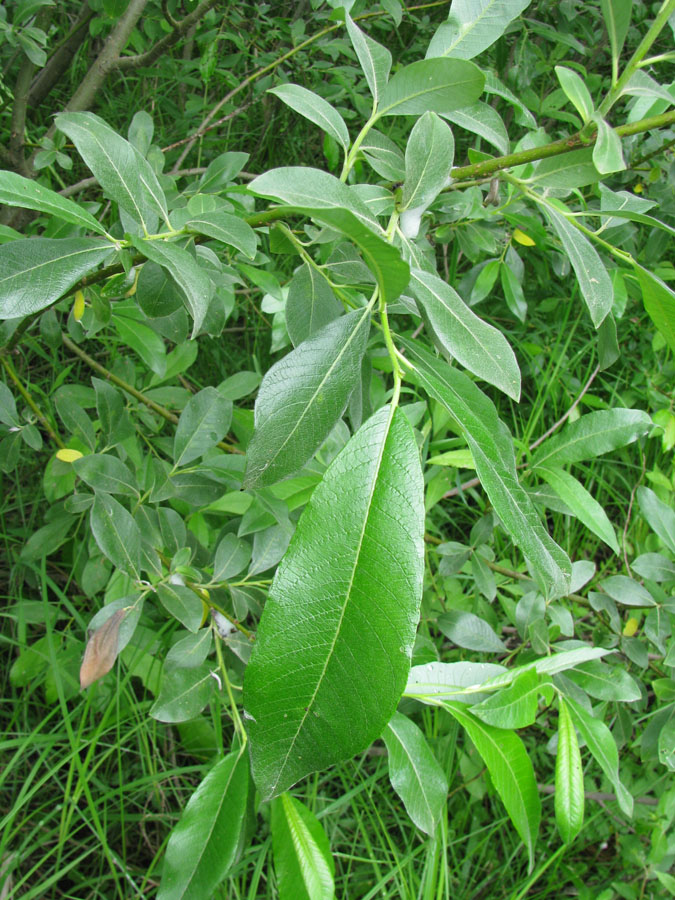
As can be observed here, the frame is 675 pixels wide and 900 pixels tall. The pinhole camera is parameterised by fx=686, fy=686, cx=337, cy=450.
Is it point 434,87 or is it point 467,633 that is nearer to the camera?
point 434,87

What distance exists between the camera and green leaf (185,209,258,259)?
1.56 ft

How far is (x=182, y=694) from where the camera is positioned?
71 cm

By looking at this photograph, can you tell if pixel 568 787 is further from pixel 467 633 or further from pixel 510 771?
pixel 467 633

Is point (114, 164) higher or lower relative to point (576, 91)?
higher

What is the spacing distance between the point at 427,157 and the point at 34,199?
0.26 m

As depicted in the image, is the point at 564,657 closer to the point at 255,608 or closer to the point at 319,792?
the point at 255,608

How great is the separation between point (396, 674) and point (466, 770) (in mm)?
1041

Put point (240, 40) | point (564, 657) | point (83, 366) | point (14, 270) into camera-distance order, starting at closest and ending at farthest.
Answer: point (14, 270), point (564, 657), point (240, 40), point (83, 366)

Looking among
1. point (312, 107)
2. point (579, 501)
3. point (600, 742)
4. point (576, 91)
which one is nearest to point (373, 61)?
point (312, 107)

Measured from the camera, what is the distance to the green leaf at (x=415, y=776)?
626 millimetres

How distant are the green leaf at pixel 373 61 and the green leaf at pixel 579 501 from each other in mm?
493

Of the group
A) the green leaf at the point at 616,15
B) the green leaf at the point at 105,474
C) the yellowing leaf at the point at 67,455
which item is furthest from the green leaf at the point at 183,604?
the green leaf at the point at 616,15

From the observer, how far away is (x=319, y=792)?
1294mm

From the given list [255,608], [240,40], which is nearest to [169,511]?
[255,608]
